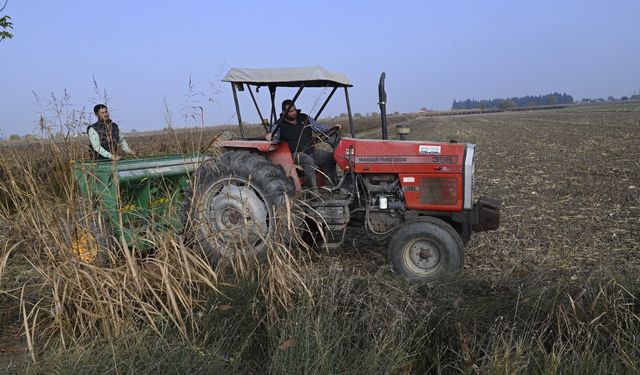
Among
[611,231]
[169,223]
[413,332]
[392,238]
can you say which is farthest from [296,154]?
[611,231]

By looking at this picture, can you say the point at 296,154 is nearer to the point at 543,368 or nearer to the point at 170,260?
the point at 170,260

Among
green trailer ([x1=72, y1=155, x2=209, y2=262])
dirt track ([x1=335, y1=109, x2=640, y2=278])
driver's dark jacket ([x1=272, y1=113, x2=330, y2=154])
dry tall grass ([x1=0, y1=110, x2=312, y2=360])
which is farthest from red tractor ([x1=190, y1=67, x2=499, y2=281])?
dry tall grass ([x1=0, y1=110, x2=312, y2=360])

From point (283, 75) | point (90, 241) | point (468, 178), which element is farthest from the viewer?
point (283, 75)

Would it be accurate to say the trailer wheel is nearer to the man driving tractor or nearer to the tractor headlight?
the man driving tractor

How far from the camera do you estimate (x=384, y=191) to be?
5.18 m

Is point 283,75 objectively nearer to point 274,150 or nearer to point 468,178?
point 274,150

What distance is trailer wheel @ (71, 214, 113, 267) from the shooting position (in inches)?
136

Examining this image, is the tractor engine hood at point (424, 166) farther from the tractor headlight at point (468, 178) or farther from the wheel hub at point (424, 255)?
the wheel hub at point (424, 255)

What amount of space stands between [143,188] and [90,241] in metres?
2.41

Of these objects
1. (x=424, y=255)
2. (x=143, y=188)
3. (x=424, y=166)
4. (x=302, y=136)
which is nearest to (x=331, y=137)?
(x=302, y=136)

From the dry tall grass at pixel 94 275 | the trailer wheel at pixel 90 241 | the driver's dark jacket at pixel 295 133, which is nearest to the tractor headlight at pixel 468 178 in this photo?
the driver's dark jacket at pixel 295 133

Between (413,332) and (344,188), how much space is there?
244 centimetres

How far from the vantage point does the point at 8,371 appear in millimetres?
2779

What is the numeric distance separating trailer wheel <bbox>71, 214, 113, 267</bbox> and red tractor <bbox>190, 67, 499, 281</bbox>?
4.14ft
